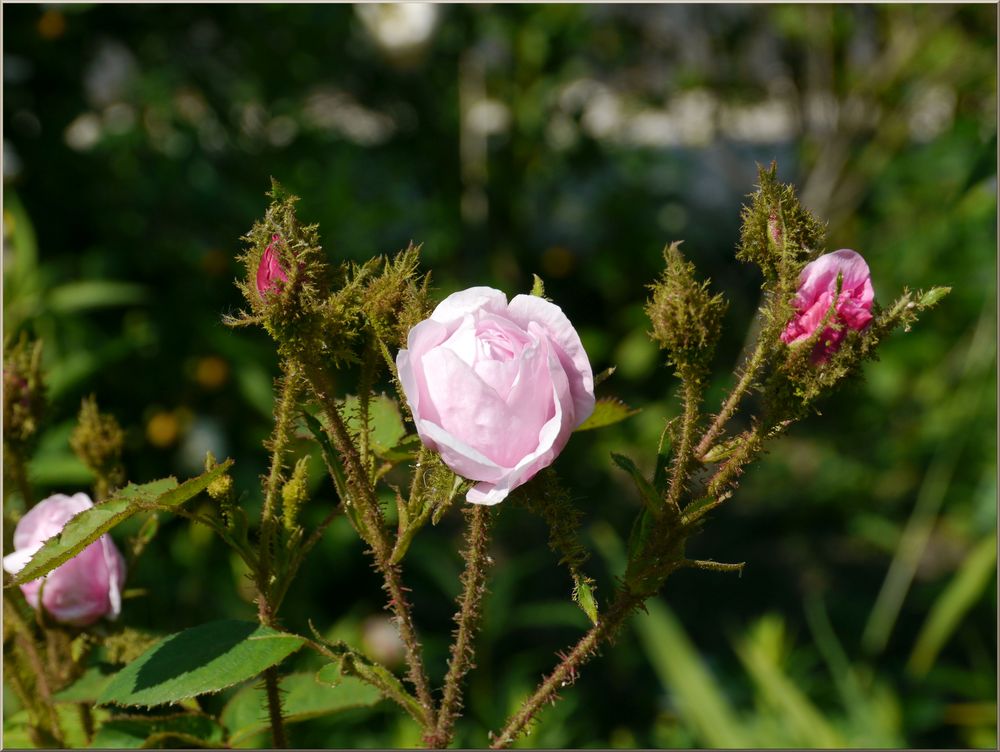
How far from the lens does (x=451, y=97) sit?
9.20 feet

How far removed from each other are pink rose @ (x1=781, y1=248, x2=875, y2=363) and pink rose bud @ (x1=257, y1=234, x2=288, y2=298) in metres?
0.23

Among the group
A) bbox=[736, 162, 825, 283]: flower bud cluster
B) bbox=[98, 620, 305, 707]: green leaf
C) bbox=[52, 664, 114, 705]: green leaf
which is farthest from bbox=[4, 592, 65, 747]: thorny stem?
bbox=[736, 162, 825, 283]: flower bud cluster

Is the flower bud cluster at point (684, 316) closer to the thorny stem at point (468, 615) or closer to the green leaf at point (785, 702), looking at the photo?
the thorny stem at point (468, 615)

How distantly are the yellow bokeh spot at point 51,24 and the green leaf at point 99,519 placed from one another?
69.9 inches

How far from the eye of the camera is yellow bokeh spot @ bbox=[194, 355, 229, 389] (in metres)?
2.10

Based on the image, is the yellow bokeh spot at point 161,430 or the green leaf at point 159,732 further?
the yellow bokeh spot at point 161,430

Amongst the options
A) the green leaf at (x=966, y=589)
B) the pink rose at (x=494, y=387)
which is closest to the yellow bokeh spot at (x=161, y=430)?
the green leaf at (x=966, y=589)

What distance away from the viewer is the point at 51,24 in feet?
6.50

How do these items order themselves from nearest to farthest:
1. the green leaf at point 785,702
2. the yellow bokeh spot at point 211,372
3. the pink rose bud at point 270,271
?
the pink rose bud at point 270,271, the green leaf at point 785,702, the yellow bokeh spot at point 211,372

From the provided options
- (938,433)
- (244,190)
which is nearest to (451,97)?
(244,190)

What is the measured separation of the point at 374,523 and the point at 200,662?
0.11 meters

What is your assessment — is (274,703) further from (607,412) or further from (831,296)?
(831,296)

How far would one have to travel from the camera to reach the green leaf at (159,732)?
0.58 meters

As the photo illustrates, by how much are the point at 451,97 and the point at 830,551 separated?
1.83 meters
